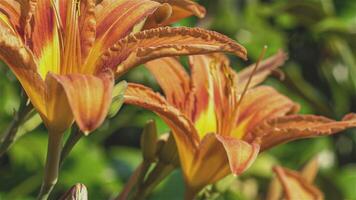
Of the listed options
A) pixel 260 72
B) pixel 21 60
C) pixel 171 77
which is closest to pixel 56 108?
pixel 21 60

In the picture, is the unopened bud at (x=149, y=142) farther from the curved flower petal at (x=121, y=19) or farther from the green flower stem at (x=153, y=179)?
the curved flower petal at (x=121, y=19)

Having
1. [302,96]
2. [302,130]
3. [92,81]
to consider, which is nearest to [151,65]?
[302,130]

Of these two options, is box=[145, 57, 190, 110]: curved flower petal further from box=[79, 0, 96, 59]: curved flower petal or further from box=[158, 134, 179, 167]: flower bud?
box=[79, 0, 96, 59]: curved flower petal

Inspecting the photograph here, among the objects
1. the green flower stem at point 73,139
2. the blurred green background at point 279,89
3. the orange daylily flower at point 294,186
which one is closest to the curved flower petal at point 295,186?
the orange daylily flower at point 294,186

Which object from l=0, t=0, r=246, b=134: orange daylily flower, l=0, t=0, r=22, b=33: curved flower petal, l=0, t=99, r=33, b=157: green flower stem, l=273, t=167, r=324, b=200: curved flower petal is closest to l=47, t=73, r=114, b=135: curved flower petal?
l=0, t=0, r=246, b=134: orange daylily flower

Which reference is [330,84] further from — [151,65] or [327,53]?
[151,65]

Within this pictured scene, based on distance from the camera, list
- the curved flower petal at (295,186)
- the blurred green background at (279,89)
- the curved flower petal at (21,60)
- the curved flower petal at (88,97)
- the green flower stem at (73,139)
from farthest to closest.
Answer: the blurred green background at (279,89)
the curved flower petal at (295,186)
the green flower stem at (73,139)
the curved flower petal at (21,60)
the curved flower petal at (88,97)

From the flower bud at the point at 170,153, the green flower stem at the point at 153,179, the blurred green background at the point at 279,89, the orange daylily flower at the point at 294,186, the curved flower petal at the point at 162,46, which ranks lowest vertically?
the blurred green background at the point at 279,89
